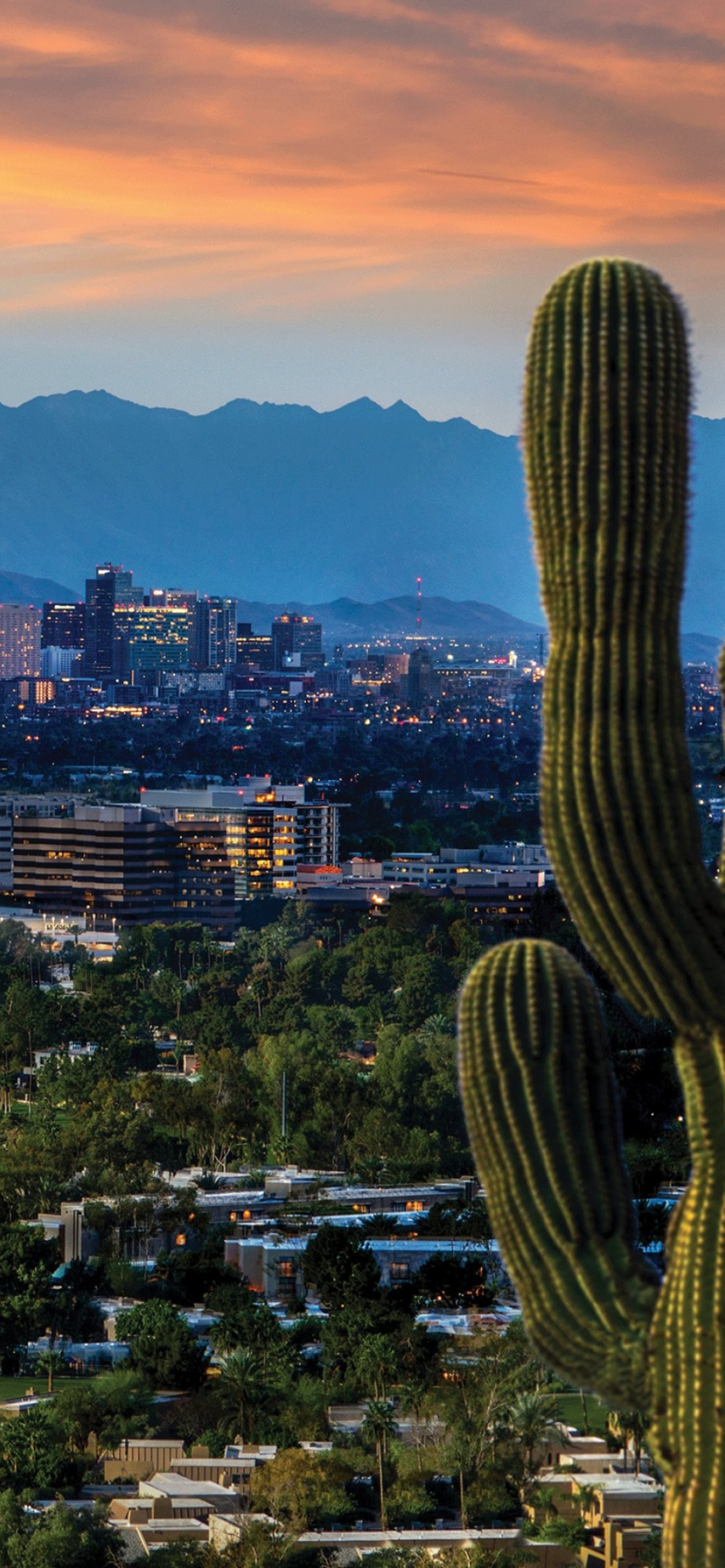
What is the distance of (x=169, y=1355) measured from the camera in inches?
1358

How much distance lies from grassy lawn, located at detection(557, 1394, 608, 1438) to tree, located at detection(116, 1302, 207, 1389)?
4407mm

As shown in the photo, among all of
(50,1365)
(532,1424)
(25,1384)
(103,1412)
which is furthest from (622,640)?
(25,1384)

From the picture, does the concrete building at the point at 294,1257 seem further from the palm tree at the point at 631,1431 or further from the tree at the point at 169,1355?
the palm tree at the point at 631,1431

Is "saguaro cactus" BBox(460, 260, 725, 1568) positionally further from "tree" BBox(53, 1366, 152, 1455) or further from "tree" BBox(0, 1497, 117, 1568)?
"tree" BBox(53, 1366, 152, 1455)

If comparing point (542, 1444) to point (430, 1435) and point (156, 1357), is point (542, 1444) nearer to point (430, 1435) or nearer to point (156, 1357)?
point (430, 1435)

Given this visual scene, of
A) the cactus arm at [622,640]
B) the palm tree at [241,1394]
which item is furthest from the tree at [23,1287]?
the cactus arm at [622,640]

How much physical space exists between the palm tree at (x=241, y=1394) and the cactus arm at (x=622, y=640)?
25.4 meters

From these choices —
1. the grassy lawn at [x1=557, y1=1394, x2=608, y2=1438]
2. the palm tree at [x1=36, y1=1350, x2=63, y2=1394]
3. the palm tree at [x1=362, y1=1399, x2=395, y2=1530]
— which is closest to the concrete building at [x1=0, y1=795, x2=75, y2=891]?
the palm tree at [x1=36, y1=1350, x2=63, y2=1394]

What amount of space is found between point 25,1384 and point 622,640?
29.6 meters

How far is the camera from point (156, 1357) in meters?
34.6

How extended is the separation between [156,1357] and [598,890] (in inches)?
1093

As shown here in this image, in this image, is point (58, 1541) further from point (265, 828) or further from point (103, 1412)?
point (265, 828)

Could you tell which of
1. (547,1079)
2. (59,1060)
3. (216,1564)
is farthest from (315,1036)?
(547,1079)

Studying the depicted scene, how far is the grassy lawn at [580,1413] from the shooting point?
32.9 meters
